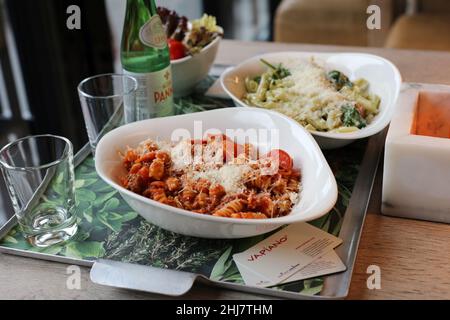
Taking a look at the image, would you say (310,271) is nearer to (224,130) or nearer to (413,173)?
(413,173)

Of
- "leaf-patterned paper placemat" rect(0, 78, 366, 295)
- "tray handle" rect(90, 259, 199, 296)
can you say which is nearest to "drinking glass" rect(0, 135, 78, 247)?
"leaf-patterned paper placemat" rect(0, 78, 366, 295)

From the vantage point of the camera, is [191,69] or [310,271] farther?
[191,69]

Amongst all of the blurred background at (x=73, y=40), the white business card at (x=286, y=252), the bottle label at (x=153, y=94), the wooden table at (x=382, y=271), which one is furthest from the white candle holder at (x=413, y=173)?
the blurred background at (x=73, y=40)

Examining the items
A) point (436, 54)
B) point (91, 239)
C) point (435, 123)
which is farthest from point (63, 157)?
point (436, 54)

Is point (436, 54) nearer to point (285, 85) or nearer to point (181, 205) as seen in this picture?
point (285, 85)

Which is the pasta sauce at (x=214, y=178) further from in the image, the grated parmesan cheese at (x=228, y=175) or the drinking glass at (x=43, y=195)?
the drinking glass at (x=43, y=195)

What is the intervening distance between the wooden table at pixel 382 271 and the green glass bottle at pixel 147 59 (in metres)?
0.44

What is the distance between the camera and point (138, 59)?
1.32 metres

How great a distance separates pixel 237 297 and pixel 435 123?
0.52m

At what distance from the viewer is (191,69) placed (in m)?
1.43

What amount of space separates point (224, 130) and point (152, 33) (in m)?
0.28

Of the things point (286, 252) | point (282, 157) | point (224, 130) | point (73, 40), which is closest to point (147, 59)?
point (224, 130)

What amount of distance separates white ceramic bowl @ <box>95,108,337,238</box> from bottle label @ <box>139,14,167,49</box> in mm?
214

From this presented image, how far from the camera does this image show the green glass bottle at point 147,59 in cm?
125
